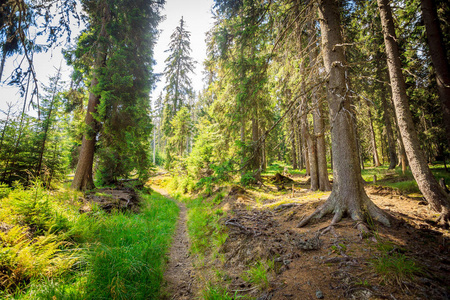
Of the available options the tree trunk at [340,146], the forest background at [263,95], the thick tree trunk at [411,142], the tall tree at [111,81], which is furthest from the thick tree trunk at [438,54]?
the tall tree at [111,81]

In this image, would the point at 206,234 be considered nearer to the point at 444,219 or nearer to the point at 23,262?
the point at 23,262

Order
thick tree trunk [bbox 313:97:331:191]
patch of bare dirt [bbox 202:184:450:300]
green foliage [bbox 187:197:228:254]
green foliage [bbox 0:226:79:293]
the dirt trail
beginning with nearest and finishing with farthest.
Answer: patch of bare dirt [bbox 202:184:450:300], green foliage [bbox 0:226:79:293], the dirt trail, green foliage [bbox 187:197:228:254], thick tree trunk [bbox 313:97:331:191]

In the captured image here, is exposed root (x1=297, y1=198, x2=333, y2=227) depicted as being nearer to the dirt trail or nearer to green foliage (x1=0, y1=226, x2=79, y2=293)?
the dirt trail

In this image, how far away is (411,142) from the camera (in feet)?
16.1

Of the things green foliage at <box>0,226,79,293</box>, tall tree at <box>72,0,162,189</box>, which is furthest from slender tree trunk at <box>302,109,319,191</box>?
tall tree at <box>72,0,162,189</box>

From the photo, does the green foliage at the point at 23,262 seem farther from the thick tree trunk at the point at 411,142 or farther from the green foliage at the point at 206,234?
the thick tree trunk at the point at 411,142

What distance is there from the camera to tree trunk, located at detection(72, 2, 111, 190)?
9453 millimetres

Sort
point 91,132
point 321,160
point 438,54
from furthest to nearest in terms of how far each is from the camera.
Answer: point 91,132 < point 321,160 < point 438,54

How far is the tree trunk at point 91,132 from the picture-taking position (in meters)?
9.45

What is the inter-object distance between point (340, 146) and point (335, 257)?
255 cm

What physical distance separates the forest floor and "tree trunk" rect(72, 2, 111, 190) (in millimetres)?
7790

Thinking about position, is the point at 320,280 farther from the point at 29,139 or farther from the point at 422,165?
the point at 29,139

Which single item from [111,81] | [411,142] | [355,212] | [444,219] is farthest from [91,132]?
[444,219]

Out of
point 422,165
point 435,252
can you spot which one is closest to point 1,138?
point 435,252
